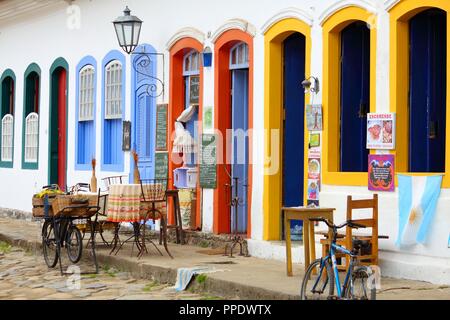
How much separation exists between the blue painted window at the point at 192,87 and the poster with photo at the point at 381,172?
4461 mm

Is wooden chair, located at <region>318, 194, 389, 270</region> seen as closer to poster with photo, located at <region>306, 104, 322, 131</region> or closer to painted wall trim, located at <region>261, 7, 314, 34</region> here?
poster with photo, located at <region>306, 104, 322, 131</region>

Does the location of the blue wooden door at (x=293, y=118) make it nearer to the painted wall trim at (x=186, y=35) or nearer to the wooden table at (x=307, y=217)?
the painted wall trim at (x=186, y=35)

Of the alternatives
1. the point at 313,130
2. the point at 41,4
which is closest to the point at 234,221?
the point at 313,130

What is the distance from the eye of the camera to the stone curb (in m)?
10.7

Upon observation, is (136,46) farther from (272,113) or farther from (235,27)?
(272,113)

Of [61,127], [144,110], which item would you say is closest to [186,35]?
[144,110]

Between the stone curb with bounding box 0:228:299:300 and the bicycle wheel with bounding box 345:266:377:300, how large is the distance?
1289 millimetres

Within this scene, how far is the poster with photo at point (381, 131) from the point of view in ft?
38.2

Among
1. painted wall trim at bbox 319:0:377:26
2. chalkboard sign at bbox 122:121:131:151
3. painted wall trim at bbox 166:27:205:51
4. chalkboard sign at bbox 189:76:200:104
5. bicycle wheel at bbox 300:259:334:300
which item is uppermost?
painted wall trim at bbox 166:27:205:51

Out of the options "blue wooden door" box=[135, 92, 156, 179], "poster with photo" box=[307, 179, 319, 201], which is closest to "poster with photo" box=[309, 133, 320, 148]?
"poster with photo" box=[307, 179, 319, 201]

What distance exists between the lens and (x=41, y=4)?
2095cm

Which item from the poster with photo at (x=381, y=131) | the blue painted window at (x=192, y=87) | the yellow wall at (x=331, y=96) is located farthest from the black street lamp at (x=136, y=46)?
the poster with photo at (x=381, y=131)

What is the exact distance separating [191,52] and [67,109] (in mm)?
4719

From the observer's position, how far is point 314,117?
A: 42.0ft
